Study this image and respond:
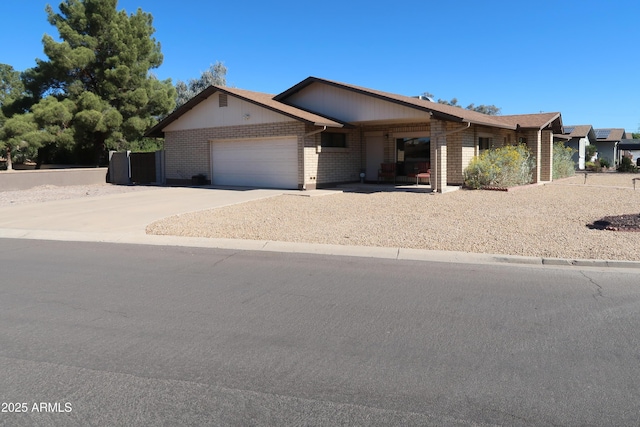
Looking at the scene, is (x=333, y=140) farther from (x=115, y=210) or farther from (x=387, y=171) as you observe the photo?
(x=115, y=210)

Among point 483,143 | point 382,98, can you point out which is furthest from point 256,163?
point 483,143

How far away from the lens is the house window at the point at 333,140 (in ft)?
72.8

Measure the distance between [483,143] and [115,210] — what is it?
16270mm

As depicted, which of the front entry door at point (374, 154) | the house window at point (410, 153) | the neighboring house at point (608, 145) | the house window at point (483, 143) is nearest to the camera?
the house window at point (410, 153)

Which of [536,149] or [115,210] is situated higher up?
[536,149]

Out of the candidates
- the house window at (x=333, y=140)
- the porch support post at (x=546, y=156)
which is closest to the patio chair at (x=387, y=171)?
the house window at (x=333, y=140)

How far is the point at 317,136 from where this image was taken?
21547 mm

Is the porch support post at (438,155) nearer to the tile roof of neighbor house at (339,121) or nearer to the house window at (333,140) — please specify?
the tile roof of neighbor house at (339,121)

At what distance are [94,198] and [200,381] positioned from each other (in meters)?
17.2

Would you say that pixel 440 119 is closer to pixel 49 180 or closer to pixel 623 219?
pixel 623 219

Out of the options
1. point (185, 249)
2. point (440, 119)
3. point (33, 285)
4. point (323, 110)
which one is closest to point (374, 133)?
point (323, 110)

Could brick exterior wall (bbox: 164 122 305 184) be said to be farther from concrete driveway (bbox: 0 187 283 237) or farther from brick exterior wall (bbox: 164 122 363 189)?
concrete driveway (bbox: 0 187 283 237)

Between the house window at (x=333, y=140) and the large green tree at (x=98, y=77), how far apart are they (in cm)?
1555

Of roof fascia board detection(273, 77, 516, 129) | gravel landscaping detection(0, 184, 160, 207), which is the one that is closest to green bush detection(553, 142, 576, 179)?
roof fascia board detection(273, 77, 516, 129)
